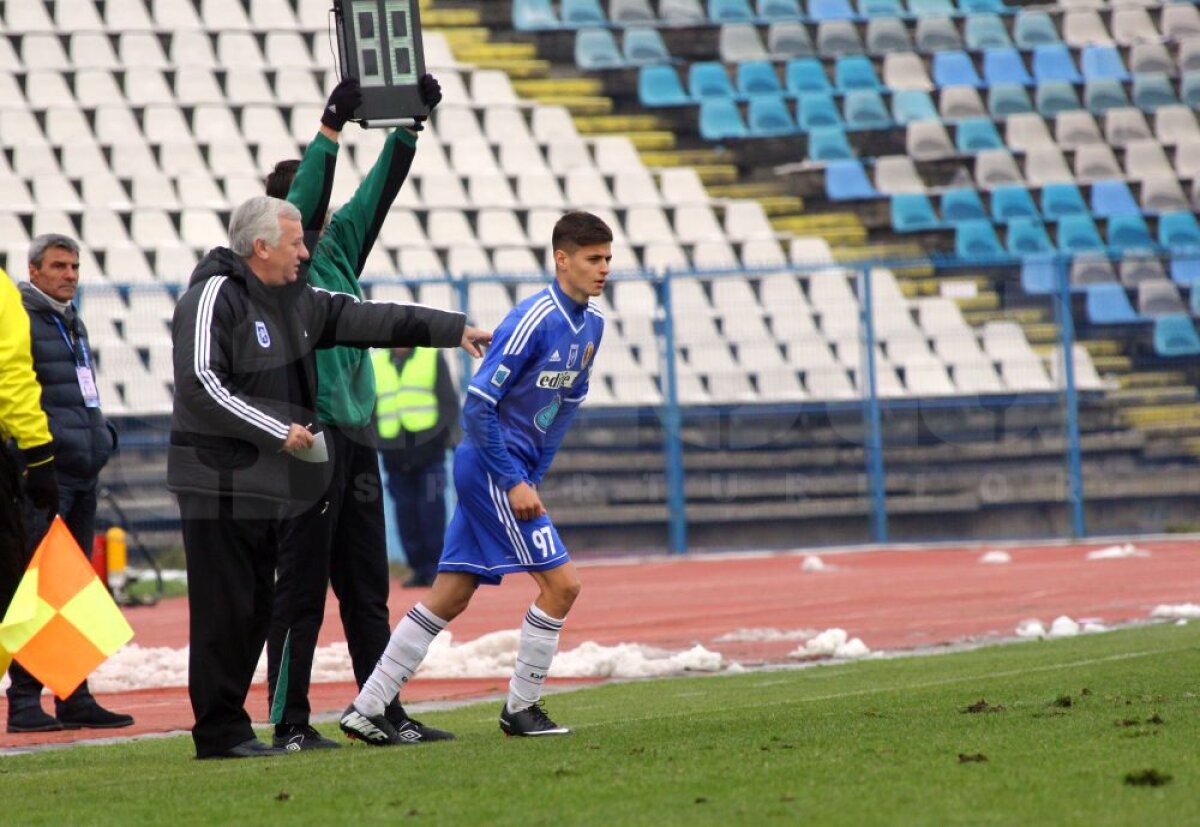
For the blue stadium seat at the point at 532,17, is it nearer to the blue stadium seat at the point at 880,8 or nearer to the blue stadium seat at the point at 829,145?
the blue stadium seat at the point at 829,145

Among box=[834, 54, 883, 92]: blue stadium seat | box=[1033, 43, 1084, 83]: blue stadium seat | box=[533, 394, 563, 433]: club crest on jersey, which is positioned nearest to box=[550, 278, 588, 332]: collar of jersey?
box=[533, 394, 563, 433]: club crest on jersey

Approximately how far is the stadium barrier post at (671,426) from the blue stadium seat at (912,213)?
601 cm

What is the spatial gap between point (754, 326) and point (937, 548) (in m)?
3.06

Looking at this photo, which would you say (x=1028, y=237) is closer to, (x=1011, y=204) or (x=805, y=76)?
(x=1011, y=204)

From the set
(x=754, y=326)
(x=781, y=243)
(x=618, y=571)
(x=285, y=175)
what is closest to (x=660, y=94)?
(x=781, y=243)

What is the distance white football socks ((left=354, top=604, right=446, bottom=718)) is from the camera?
22.9ft

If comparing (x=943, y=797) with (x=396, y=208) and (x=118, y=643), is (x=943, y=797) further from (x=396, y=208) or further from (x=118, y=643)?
(x=396, y=208)

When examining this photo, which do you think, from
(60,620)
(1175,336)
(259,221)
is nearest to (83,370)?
(60,620)

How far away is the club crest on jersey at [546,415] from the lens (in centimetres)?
702

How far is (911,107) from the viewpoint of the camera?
26.9 m

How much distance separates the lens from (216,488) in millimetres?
6645

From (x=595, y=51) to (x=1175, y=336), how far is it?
994 cm

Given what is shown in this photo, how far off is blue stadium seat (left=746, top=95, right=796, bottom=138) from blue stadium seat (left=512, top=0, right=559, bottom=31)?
302 centimetres

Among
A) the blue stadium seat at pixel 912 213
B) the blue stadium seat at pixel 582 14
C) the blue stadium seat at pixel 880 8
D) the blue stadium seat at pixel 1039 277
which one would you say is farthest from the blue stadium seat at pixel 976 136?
the blue stadium seat at pixel 1039 277
